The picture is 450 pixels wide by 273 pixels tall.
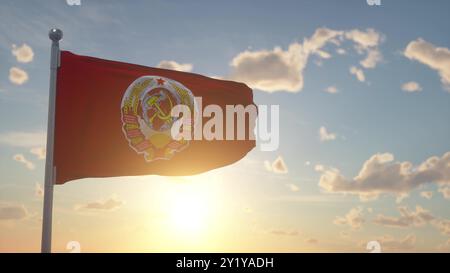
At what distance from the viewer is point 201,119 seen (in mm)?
17703

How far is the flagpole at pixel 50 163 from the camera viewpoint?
14367 millimetres

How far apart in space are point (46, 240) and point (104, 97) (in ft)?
13.2

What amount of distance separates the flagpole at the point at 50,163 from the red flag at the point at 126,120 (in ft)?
1.08

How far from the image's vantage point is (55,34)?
1521cm

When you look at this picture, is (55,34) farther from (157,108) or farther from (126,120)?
(157,108)

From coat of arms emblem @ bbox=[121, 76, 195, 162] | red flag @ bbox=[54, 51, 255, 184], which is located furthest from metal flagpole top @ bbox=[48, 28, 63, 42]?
coat of arms emblem @ bbox=[121, 76, 195, 162]

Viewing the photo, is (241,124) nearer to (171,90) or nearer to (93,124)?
(171,90)

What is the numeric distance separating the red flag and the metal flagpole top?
0.44 m

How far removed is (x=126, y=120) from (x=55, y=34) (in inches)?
113

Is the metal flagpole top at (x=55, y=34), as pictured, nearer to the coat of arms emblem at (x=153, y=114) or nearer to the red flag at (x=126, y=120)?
the red flag at (x=126, y=120)

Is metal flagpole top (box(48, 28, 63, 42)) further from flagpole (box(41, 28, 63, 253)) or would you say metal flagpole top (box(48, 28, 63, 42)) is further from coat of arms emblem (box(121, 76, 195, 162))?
coat of arms emblem (box(121, 76, 195, 162))

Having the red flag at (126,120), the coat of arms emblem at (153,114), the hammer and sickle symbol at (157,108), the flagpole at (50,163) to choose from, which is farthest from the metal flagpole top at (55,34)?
the hammer and sickle symbol at (157,108)

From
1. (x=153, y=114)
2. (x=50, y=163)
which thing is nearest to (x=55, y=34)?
(x=50, y=163)
